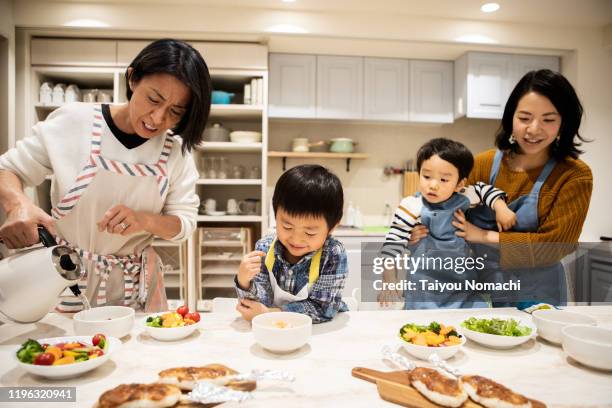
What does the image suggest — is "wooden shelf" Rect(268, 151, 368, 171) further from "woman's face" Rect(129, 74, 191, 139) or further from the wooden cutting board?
the wooden cutting board

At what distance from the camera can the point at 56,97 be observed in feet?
10.5

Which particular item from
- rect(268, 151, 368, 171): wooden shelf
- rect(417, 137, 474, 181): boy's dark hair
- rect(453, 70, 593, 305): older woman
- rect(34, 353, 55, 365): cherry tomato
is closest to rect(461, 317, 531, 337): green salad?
rect(453, 70, 593, 305): older woman

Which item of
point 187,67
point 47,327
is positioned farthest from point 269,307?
point 187,67

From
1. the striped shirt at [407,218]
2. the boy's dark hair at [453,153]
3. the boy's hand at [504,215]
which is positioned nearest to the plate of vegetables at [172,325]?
the striped shirt at [407,218]

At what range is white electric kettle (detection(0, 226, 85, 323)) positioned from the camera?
0.90m

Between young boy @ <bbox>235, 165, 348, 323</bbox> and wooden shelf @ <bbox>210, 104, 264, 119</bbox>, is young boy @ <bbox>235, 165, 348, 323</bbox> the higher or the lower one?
the lower one

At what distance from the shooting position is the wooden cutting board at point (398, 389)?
72cm

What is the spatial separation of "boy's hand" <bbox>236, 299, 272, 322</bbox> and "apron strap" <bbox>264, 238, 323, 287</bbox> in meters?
0.15

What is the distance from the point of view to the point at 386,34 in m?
3.25

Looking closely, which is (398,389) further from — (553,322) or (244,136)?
(244,136)

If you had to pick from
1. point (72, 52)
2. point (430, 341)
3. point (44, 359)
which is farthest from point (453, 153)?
point (72, 52)

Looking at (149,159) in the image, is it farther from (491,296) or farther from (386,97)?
(386,97)

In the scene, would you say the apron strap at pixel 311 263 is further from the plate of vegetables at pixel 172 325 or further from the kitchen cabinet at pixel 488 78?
the kitchen cabinet at pixel 488 78

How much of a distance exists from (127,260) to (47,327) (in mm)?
314
